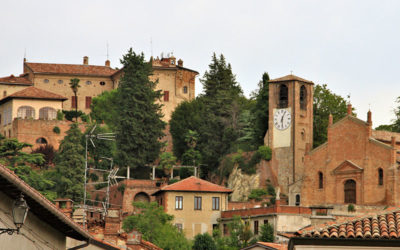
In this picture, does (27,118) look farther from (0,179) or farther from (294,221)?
(0,179)

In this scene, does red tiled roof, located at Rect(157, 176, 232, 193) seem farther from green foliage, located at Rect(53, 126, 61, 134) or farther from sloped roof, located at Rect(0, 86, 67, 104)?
sloped roof, located at Rect(0, 86, 67, 104)

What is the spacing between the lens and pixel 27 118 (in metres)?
101

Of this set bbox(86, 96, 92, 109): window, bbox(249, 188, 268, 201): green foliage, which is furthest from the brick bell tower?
bbox(86, 96, 92, 109): window

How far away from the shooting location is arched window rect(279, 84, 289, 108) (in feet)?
270

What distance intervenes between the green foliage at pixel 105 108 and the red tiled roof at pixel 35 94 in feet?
11.1

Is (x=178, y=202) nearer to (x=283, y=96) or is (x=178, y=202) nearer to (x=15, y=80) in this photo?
(x=283, y=96)

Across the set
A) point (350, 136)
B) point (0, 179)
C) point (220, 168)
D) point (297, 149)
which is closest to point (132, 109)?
point (220, 168)

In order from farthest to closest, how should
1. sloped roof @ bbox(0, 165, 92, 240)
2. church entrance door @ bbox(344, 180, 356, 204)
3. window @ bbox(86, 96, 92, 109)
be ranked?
window @ bbox(86, 96, 92, 109) < church entrance door @ bbox(344, 180, 356, 204) < sloped roof @ bbox(0, 165, 92, 240)

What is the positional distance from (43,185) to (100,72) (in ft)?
123

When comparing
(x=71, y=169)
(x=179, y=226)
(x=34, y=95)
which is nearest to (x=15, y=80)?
(x=34, y=95)

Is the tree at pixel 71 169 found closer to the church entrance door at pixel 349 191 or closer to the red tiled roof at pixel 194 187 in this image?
the red tiled roof at pixel 194 187

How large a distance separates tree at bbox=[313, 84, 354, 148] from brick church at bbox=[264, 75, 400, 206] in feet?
13.2

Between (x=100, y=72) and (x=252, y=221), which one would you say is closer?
(x=252, y=221)

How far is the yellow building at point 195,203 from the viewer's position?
3031 inches
